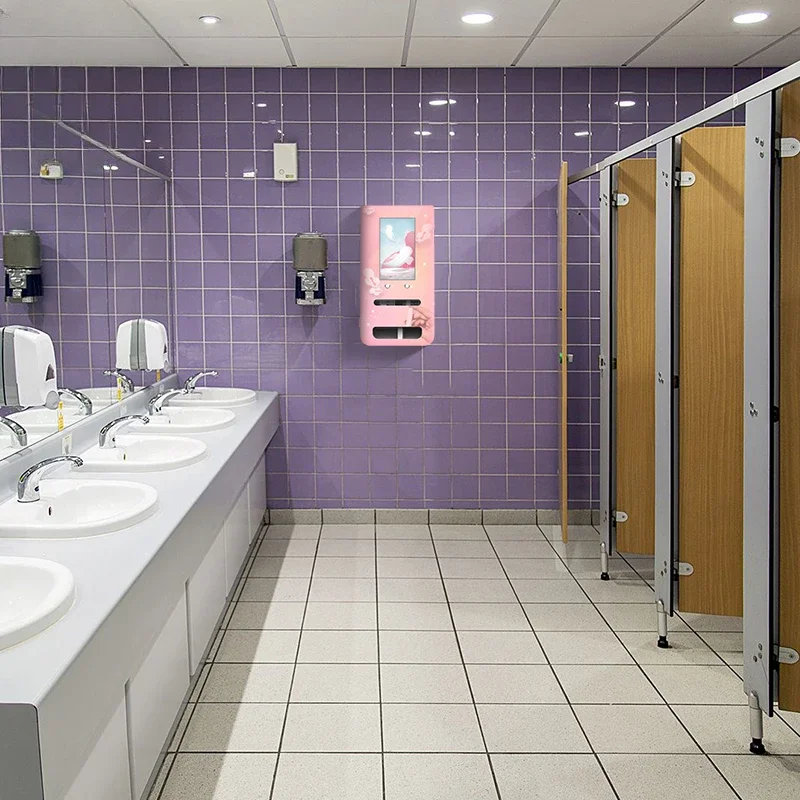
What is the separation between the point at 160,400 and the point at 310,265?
3.59ft

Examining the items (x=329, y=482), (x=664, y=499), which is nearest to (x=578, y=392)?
(x=329, y=482)

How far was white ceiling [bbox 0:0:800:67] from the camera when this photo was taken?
3979 millimetres

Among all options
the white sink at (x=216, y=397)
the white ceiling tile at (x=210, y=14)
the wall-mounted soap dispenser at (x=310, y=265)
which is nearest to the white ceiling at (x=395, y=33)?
the white ceiling tile at (x=210, y=14)

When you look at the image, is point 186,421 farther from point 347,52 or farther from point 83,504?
point 347,52

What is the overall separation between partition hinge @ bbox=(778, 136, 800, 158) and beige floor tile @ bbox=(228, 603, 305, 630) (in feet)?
8.04

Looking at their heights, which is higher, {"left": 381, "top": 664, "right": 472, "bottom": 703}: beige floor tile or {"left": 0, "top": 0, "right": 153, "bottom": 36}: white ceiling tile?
{"left": 0, "top": 0, "right": 153, "bottom": 36}: white ceiling tile

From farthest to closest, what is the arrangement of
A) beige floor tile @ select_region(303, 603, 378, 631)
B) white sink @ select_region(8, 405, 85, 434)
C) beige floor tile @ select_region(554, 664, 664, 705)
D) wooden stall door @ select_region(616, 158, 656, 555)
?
wooden stall door @ select_region(616, 158, 656, 555) → beige floor tile @ select_region(303, 603, 378, 631) → beige floor tile @ select_region(554, 664, 664, 705) → white sink @ select_region(8, 405, 85, 434)

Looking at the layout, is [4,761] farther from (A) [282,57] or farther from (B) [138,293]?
(A) [282,57]

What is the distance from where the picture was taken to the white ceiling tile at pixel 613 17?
3.98 m

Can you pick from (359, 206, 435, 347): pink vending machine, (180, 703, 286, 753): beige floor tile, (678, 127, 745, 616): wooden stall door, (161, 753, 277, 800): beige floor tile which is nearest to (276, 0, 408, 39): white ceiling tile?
(359, 206, 435, 347): pink vending machine

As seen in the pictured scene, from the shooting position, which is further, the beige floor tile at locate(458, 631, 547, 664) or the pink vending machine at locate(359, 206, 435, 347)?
the pink vending machine at locate(359, 206, 435, 347)

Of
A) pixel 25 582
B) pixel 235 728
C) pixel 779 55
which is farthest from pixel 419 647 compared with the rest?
pixel 779 55

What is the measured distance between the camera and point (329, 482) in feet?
17.7

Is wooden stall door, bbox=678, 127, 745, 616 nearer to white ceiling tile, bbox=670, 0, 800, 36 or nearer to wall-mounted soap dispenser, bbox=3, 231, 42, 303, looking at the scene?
white ceiling tile, bbox=670, 0, 800, 36
